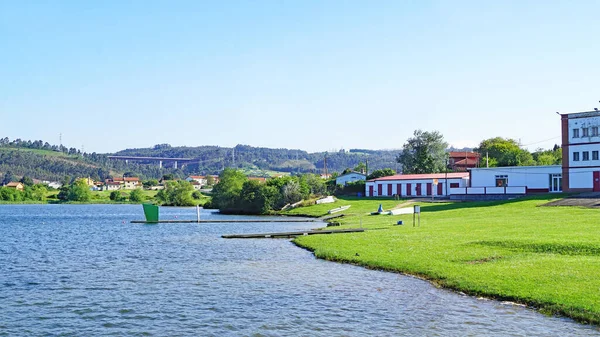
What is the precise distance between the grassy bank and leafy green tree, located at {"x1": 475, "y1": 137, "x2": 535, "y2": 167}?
93.0m

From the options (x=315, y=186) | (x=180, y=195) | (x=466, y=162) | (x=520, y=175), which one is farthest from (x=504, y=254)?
(x=180, y=195)

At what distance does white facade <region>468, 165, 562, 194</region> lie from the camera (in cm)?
8856

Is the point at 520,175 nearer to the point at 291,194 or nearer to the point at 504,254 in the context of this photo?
the point at 291,194

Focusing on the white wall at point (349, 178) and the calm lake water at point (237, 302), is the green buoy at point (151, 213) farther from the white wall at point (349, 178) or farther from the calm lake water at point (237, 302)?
the white wall at point (349, 178)

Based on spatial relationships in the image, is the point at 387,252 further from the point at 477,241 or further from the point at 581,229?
the point at 581,229

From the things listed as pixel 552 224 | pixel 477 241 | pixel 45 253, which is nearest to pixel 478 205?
pixel 552 224

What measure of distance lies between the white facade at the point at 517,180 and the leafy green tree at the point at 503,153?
41663mm

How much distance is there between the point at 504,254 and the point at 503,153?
134m

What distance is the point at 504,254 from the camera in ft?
106

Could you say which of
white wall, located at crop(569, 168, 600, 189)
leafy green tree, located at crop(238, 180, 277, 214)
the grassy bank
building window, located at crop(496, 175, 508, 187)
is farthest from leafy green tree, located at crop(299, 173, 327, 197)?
the grassy bank

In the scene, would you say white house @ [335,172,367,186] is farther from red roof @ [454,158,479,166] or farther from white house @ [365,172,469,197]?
red roof @ [454,158,479,166]

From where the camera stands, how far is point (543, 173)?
292 ft

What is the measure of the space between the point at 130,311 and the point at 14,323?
4104 millimetres

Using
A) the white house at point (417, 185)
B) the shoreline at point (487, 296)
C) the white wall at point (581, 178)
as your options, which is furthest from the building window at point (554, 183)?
the shoreline at point (487, 296)
